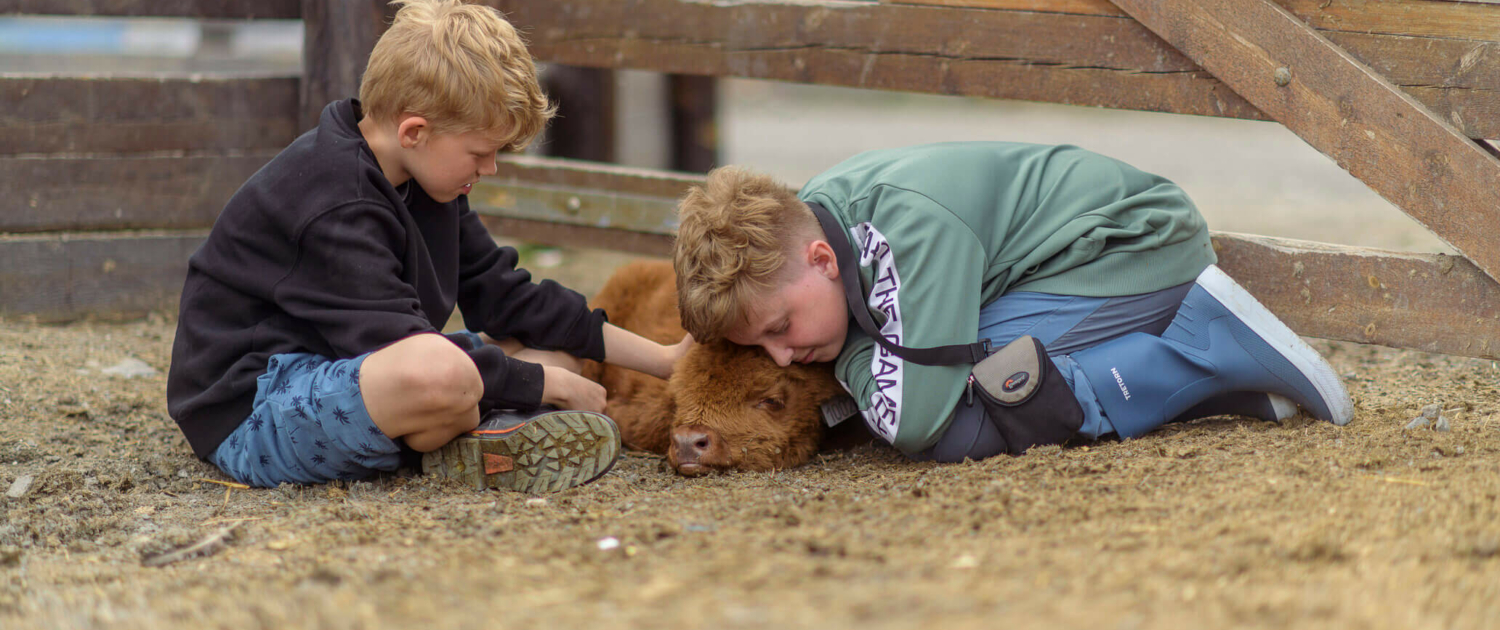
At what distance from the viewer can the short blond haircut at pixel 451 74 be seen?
280 centimetres

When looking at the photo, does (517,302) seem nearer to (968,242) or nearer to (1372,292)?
(968,242)

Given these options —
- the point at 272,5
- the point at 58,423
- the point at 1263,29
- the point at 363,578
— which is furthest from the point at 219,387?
the point at 1263,29

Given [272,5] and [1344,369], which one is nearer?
[1344,369]

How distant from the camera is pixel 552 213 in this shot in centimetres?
516

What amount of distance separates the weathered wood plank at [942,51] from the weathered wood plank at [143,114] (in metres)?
1.14

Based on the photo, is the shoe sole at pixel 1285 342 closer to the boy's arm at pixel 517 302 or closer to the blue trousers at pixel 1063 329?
the blue trousers at pixel 1063 329

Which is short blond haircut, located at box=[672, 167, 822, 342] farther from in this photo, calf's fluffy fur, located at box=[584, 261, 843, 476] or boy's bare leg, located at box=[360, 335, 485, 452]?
boy's bare leg, located at box=[360, 335, 485, 452]

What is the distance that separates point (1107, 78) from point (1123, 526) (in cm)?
198

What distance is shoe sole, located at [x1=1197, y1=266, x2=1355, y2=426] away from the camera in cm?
297

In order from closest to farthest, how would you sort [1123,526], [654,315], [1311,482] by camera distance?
1. [1123,526]
2. [1311,482]
3. [654,315]

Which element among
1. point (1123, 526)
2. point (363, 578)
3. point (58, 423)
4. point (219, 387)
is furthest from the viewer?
point (58, 423)

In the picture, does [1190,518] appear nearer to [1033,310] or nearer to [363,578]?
[1033,310]

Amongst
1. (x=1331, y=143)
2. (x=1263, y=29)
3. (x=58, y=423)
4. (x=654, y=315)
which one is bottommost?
(x=58, y=423)

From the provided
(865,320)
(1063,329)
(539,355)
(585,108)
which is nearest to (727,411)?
(865,320)
